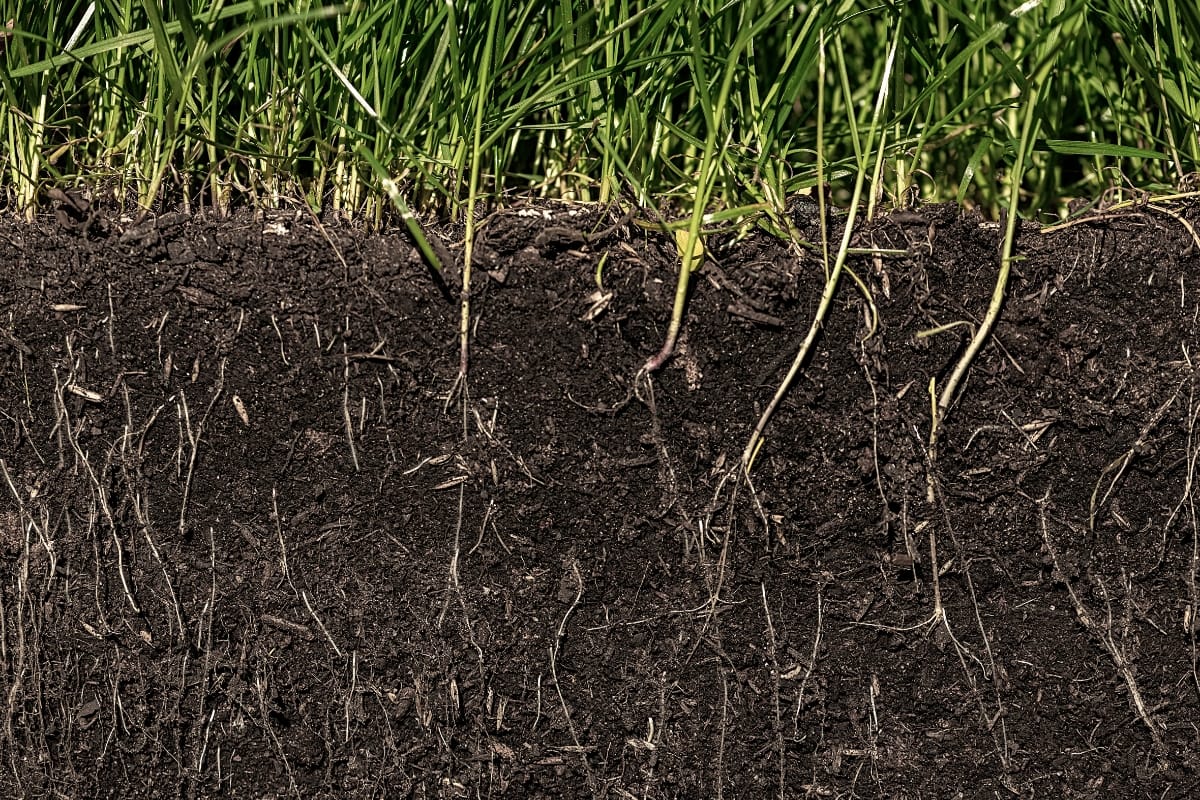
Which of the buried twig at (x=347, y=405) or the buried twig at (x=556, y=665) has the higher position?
the buried twig at (x=347, y=405)

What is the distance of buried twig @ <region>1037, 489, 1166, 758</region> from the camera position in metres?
0.74

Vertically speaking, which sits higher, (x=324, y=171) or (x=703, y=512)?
(x=324, y=171)

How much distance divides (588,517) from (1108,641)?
0.51 meters

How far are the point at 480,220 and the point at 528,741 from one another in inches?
20.1

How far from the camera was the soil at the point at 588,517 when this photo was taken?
72 cm

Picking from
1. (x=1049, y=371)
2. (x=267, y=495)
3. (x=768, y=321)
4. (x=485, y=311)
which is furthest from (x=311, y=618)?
(x=1049, y=371)

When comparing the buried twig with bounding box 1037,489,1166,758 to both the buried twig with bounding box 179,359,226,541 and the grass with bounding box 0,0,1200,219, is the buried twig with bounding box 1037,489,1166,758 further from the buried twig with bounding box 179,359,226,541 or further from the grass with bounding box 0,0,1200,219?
the buried twig with bounding box 179,359,226,541

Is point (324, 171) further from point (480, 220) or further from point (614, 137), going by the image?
point (614, 137)

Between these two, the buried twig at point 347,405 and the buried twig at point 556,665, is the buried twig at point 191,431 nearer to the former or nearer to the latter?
the buried twig at point 347,405

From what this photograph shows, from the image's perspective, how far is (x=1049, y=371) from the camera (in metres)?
0.73

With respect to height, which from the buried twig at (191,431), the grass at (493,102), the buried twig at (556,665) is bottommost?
the buried twig at (556,665)

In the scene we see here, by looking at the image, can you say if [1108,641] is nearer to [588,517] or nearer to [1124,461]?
[1124,461]

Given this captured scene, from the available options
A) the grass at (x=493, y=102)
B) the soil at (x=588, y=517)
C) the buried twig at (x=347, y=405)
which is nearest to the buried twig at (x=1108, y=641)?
the soil at (x=588, y=517)

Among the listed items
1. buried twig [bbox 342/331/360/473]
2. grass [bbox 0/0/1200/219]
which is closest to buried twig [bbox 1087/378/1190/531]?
grass [bbox 0/0/1200/219]
